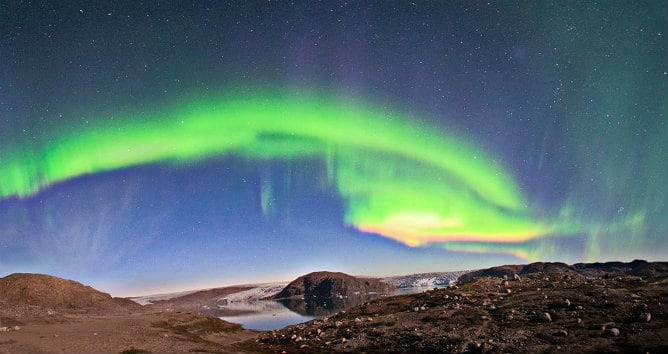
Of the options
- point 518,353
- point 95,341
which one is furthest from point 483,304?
point 95,341

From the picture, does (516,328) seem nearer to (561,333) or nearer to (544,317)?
(544,317)

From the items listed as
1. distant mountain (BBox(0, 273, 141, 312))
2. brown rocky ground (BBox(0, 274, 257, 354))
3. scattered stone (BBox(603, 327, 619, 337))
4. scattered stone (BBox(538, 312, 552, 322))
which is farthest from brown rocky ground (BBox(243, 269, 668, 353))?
distant mountain (BBox(0, 273, 141, 312))

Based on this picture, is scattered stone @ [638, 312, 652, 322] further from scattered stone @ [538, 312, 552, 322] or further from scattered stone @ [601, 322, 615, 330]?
scattered stone @ [538, 312, 552, 322]

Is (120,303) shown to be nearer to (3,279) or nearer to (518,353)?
(3,279)

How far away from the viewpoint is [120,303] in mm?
115500

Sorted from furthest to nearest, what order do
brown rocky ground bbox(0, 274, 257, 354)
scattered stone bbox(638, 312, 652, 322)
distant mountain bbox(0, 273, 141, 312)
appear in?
1. distant mountain bbox(0, 273, 141, 312)
2. brown rocky ground bbox(0, 274, 257, 354)
3. scattered stone bbox(638, 312, 652, 322)

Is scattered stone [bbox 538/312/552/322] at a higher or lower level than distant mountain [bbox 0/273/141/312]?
lower

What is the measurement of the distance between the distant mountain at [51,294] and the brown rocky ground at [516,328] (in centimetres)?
6631

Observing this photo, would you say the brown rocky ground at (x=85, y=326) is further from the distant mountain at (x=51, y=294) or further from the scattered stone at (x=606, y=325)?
the scattered stone at (x=606, y=325)

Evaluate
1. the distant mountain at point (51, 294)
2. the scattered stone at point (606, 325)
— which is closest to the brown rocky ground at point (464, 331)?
the scattered stone at point (606, 325)

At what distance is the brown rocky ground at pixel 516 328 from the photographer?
35.7m

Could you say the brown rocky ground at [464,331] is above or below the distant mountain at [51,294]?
below

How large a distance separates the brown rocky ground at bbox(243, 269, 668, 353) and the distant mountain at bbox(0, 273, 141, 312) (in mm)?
66314

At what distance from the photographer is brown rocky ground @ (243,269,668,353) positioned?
35.7 m
